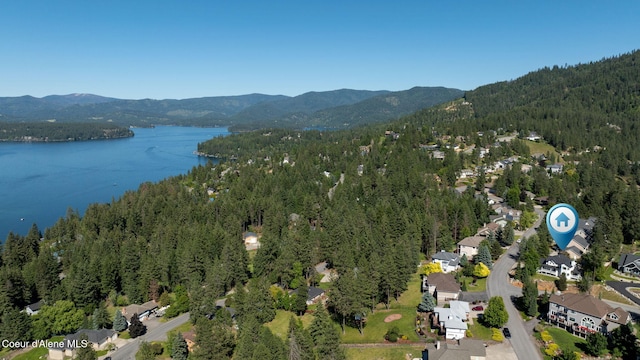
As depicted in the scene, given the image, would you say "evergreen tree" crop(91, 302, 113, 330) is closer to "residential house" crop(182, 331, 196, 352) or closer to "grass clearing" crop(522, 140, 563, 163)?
"residential house" crop(182, 331, 196, 352)

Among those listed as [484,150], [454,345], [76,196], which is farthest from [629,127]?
[76,196]

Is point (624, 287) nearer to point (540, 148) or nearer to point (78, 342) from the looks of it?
point (78, 342)

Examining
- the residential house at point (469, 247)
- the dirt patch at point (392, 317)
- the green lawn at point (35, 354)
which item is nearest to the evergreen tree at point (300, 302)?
the dirt patch at point (392, 317)

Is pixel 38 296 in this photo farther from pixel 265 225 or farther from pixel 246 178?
pixel 246 178

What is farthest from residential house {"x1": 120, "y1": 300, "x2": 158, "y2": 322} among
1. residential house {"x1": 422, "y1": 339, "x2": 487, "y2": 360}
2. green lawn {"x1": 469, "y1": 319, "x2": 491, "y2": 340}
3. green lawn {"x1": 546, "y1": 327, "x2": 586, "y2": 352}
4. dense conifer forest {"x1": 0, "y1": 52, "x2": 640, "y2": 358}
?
green lawn {"x1": 546, "y1": 327, "x2": 586, "y2": 352}

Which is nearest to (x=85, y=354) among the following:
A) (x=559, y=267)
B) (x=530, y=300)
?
(x=530, y=300)

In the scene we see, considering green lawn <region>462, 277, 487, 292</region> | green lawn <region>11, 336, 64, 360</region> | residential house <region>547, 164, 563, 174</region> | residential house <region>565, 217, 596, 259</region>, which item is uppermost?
residential house <region>547, 164, 563, 174</region>

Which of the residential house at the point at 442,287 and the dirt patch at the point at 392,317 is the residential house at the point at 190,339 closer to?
the dirt patch at the point at 392,317
